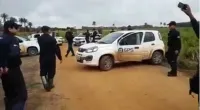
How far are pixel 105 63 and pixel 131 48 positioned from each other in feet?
4.46

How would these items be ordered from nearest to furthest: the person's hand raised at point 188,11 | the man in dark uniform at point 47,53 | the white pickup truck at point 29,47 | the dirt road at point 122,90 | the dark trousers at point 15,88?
the person's hand raised at point 188,11 < the dark trousers at point 15,88 < the dirt road at point 122,90 < the man in dark uniform at point 47,53 < the white pickup truck at point 29,47

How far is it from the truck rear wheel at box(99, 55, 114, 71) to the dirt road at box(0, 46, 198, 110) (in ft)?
0.91

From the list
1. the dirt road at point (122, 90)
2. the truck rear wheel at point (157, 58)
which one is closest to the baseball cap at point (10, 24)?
the dirt road at point (122, 90)

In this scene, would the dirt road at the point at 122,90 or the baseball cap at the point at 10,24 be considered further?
the dirt road at the point at 122,90

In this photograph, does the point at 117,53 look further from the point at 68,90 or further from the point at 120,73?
the point at 68,90

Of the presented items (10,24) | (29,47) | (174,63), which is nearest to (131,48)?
(174,63)

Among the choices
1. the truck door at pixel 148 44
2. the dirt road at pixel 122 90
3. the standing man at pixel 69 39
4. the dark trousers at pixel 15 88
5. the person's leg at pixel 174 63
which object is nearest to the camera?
the dark trousers at pixel 15 88

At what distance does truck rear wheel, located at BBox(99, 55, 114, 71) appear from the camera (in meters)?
13.1

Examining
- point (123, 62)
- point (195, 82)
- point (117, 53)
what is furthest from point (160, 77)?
point (195, 82)

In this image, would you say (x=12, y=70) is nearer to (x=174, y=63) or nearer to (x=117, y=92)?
(x=117, y=92)

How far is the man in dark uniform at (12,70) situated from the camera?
5.44 meters

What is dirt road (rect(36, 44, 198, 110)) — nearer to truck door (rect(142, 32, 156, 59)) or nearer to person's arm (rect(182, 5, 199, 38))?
truck door (rect(142, 32, 156, 59))

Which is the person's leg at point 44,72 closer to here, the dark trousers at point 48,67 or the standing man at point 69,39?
the dark trousers at point 48,67

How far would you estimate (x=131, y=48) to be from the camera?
13.7 meters
